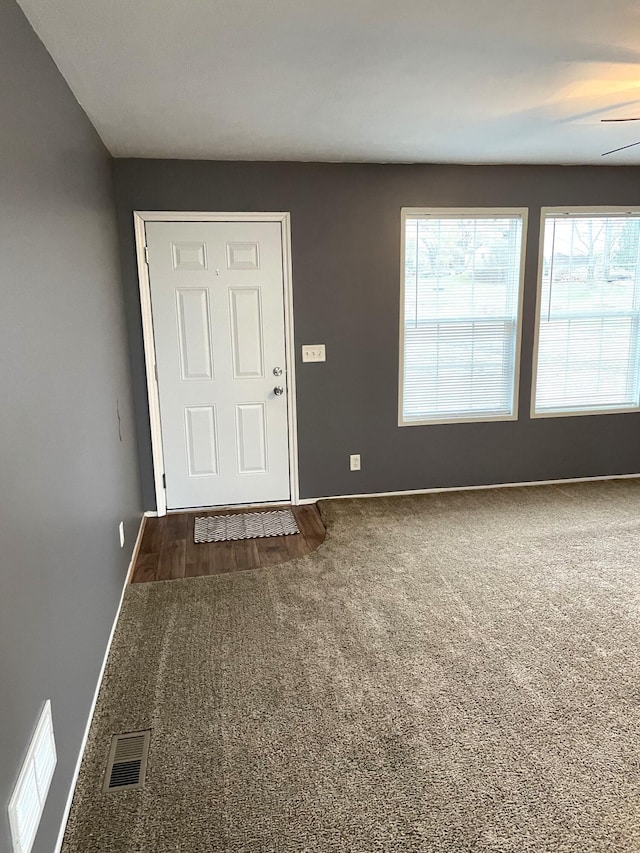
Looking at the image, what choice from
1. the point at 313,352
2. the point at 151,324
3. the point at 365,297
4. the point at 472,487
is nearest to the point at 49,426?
the point at 151,324

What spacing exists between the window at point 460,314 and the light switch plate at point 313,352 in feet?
1.89

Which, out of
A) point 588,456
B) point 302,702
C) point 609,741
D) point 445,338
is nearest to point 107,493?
point 302,702

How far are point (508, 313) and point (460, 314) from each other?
38 cm

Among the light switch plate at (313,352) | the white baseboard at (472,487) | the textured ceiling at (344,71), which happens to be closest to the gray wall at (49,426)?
the textured ceiling at (344,71)

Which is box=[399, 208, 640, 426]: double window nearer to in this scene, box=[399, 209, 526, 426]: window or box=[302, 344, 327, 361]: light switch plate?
box=[399, 209, 526, 426]: window

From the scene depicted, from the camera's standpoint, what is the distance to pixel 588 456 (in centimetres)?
476

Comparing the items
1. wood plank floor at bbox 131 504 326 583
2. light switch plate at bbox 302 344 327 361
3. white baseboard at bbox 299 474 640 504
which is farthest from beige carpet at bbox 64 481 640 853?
light switch plate at bbox 302 344 327 361

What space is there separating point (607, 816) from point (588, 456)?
11.1 ft

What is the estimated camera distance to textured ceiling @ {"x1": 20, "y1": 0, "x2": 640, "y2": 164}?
1.84 meters

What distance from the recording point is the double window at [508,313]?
4246 mm

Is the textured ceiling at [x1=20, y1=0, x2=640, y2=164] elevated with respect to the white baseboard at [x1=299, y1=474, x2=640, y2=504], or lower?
elevated

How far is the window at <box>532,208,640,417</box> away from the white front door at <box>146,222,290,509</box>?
1975mm

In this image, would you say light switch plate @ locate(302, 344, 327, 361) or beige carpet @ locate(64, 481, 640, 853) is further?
light switch plate @ locate(302, 344, 327, 361)

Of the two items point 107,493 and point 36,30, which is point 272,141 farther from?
point 107,493
